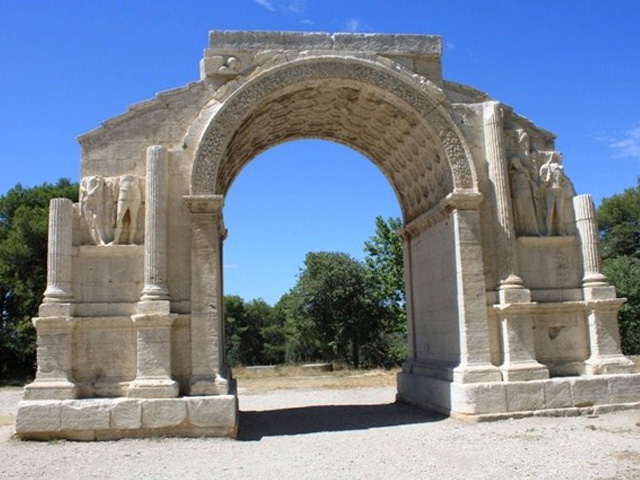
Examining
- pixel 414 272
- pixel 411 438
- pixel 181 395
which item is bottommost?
pixel 411 438

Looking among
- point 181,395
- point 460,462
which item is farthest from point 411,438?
point 181,395

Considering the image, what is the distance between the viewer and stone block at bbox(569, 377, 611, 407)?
Answer: 1102 cm

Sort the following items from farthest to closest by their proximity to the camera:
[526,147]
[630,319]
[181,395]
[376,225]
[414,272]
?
[376,225]
[630,319]
[414,272]
[526,147]
[181,395]

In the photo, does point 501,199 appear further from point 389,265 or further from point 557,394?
point 389,265

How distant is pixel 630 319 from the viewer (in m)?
28.8

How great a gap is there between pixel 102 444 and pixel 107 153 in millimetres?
4899

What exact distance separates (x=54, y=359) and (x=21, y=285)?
21.2 metres

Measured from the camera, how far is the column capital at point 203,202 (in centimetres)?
1087

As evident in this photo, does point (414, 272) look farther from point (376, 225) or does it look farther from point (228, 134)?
point (376, 225)

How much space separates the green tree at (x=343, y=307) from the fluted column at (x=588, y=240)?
2077 cm

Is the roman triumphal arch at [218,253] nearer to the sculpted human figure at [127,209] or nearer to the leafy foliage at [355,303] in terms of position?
the sculpted human figure at [127,209]

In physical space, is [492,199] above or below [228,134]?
below

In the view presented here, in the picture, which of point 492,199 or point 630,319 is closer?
point 492,199

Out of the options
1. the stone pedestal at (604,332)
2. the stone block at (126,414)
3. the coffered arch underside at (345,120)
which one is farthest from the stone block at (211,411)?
the stone pedestal at (604,332)
